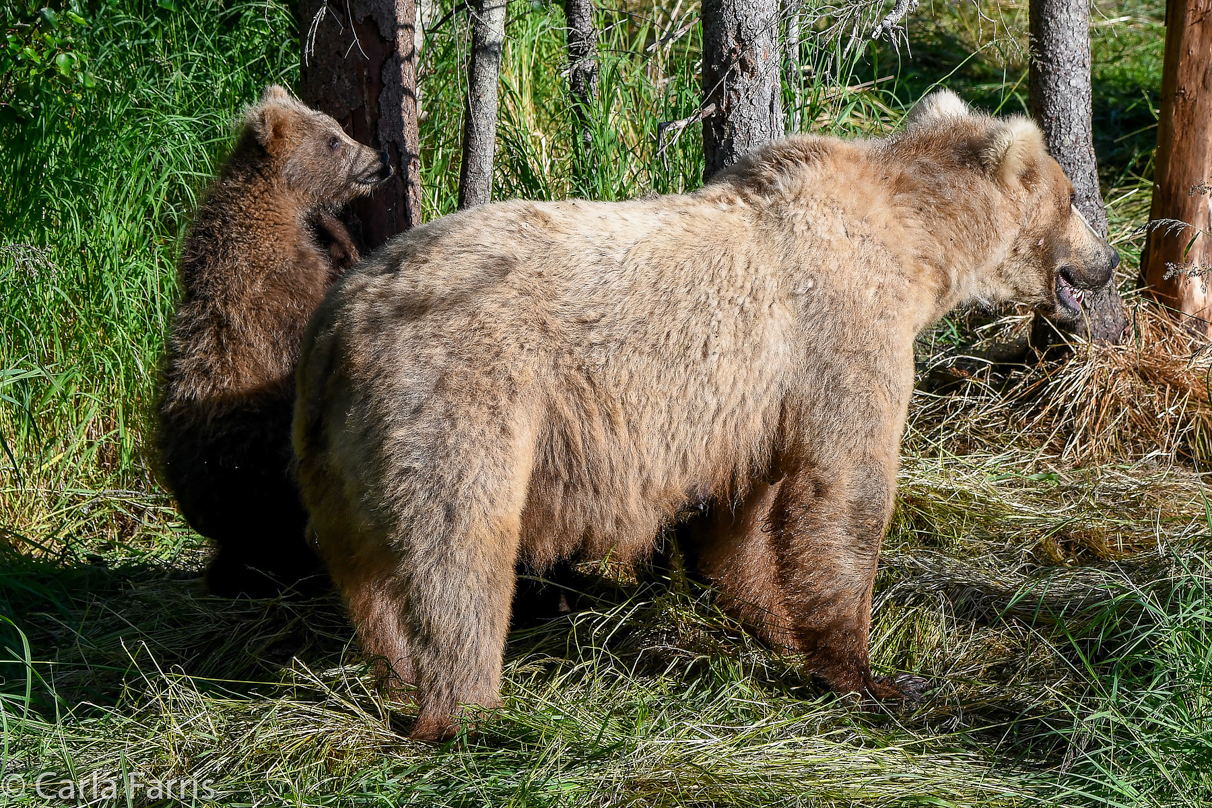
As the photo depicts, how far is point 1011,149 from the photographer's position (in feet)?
12.8

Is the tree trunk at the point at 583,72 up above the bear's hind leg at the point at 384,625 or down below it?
above

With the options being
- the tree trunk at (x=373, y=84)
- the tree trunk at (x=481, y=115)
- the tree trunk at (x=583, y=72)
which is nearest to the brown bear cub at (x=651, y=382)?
the tree trunk at (x=373, y=84)

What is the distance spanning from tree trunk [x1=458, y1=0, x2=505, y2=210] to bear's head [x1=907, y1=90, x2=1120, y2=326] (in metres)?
2.23

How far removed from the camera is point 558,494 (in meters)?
3.52

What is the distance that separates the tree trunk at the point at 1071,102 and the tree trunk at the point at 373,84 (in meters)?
3.23

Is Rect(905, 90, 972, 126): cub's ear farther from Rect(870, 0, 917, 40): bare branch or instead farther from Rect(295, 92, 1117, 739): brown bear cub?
Rect(870, 0, 917, 40): bare branch

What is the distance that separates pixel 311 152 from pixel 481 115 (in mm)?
1044

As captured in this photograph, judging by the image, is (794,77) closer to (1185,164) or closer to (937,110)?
(937,110)

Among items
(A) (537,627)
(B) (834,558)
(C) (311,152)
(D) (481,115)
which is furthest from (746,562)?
(D) (481,115)

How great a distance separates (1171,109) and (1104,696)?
3820mm

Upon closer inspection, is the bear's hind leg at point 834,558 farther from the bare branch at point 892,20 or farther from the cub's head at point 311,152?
the cub's head at point 311,152

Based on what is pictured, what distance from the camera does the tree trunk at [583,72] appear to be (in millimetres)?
6207

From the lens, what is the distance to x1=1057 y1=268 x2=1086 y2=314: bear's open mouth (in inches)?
170

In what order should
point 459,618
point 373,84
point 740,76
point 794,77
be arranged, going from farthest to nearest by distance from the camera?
1. point 794,77
2. point 373,84
3. point 740,76
4. point 459,618
